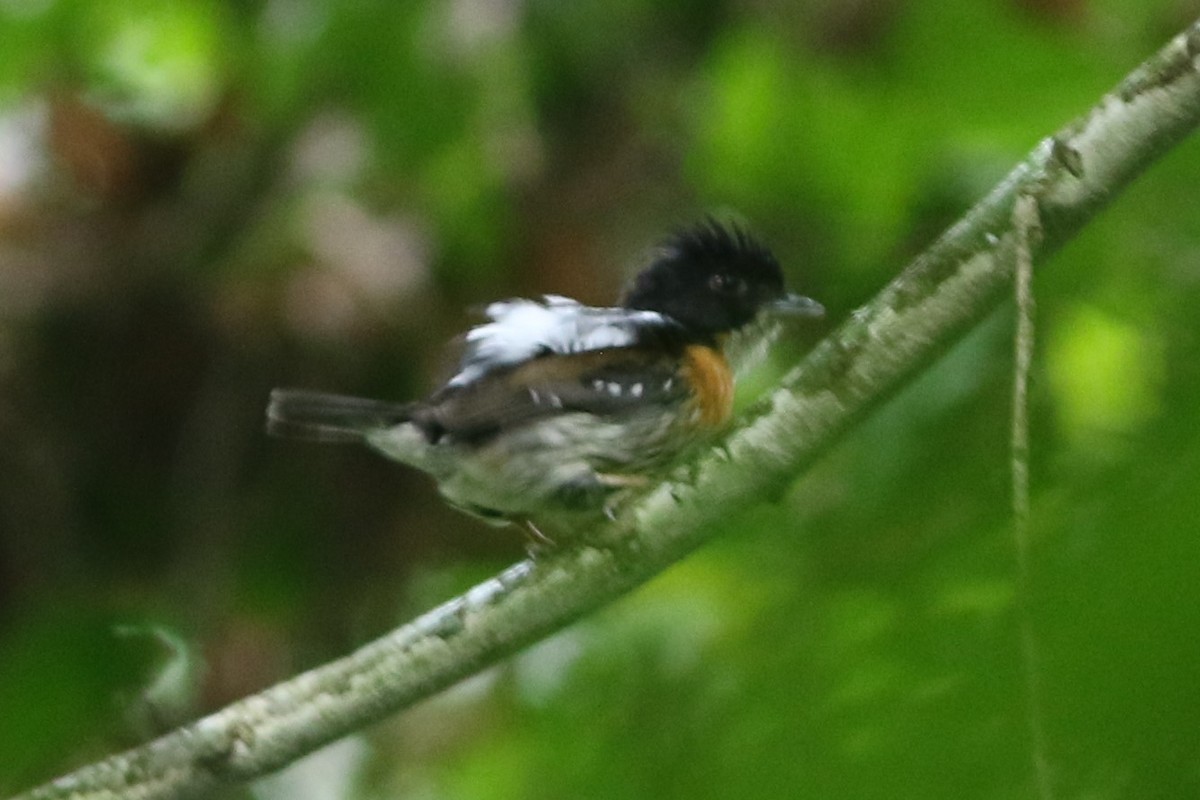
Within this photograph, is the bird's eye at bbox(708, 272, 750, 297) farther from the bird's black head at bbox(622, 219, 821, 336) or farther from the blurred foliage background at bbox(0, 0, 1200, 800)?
the blurred foliage background at bbox(0, 0, 1200, 800)

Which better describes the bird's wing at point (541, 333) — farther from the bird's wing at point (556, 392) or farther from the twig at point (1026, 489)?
the twig at point (1026, 489)

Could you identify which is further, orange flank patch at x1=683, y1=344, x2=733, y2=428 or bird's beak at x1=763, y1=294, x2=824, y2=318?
bird's beak at x1=763, y1=294, x2=824, y2=318

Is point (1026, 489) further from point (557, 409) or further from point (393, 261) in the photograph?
point (393, 261)

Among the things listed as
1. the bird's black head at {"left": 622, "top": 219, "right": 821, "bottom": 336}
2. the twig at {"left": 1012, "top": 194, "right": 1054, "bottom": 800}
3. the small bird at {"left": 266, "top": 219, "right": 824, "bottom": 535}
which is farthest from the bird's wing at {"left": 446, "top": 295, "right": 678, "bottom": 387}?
the twig at {"left": 1012, "top": 194, "right": 1054, "bottom": 800}

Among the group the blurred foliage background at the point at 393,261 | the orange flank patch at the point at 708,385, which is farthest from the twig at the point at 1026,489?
the orange flank patch at the point at 708,385

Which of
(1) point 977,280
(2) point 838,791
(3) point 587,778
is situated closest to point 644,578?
(1) point 977,280
